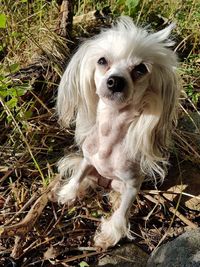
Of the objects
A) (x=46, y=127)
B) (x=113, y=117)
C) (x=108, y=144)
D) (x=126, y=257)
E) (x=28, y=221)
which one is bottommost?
(x=126, y=257)

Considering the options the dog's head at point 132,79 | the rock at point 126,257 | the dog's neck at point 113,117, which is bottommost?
the rock at point 126,257

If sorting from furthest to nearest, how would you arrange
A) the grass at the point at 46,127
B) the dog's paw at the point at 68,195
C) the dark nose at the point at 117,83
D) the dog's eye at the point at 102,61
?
the dog's paw at the point at 68,195 < the grass at the point at 46,127 < the dog's eye at the point at 102,61 < the dark nose at the point at 117,83

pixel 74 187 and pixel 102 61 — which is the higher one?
pixel 102 61

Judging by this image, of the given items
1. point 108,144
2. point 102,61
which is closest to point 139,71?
point 102,61

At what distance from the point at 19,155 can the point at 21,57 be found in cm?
89

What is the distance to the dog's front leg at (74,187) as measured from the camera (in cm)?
254

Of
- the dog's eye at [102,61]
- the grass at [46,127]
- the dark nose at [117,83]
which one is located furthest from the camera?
the grass at [46,127]

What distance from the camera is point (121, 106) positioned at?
2.13 metres

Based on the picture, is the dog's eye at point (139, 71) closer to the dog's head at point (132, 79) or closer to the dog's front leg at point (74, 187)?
the dog's head at point (132, 79)

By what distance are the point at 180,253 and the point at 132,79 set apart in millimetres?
837

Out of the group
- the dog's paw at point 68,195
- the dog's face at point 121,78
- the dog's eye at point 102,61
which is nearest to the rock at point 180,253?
the dog's paw at point 68,195

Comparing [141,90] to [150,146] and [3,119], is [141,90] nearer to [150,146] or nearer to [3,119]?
[150,146]

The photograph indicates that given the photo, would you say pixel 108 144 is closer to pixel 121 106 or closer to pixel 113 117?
pixel 113 117

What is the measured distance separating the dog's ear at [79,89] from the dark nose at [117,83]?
0.20 m
